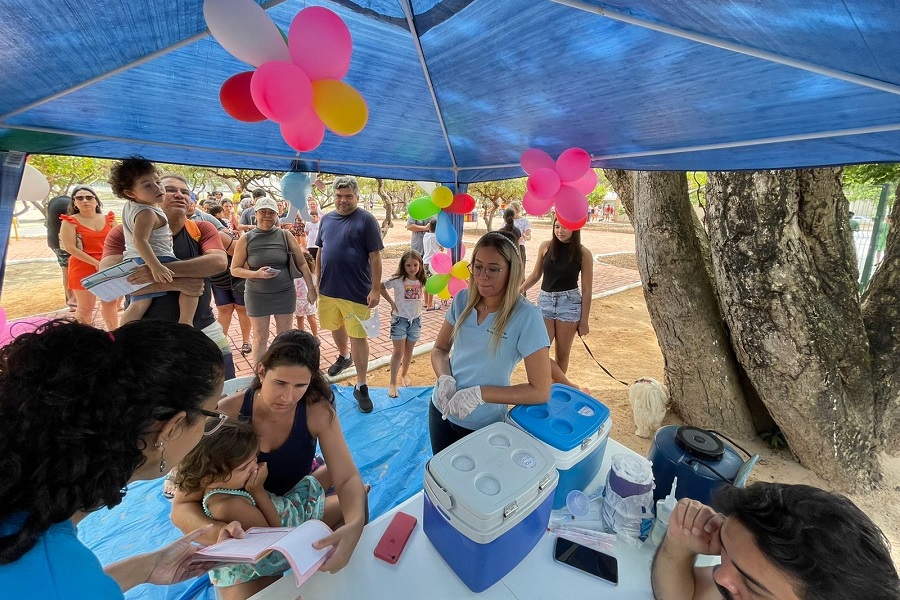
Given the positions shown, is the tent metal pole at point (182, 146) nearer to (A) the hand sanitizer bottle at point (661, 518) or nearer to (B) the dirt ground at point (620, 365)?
(B) the dirt ground at point (620, 365)

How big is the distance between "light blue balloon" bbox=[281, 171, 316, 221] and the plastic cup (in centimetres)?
279

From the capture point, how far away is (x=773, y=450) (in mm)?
3020

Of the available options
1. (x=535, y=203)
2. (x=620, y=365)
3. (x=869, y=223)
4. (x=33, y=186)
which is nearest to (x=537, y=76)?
(x=535, y=203)

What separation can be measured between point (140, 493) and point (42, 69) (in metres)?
2.32

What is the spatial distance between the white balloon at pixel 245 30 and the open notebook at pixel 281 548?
4.68 ft

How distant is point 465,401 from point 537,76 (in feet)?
4.95

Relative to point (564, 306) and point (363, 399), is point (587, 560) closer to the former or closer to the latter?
point (363, 399)

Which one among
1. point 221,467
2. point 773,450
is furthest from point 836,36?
point 773,450

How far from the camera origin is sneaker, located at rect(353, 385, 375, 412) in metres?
3.19

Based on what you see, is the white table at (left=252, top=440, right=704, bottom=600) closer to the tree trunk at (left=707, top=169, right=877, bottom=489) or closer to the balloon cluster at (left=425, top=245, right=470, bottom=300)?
the tree trunk at (left=707, top=169, right=877, bottom=489)

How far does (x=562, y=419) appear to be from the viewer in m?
1.40

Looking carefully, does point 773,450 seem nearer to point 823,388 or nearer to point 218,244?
point 823,388

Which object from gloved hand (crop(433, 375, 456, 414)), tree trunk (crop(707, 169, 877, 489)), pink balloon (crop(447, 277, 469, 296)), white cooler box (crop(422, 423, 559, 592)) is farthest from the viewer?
pink balloon (crop(447, 277, 469, 296))

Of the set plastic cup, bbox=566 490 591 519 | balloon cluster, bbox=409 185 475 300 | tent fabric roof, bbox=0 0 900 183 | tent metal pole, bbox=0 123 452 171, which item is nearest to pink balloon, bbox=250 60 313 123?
tent fabric roof, bbox=0 0 900 183
